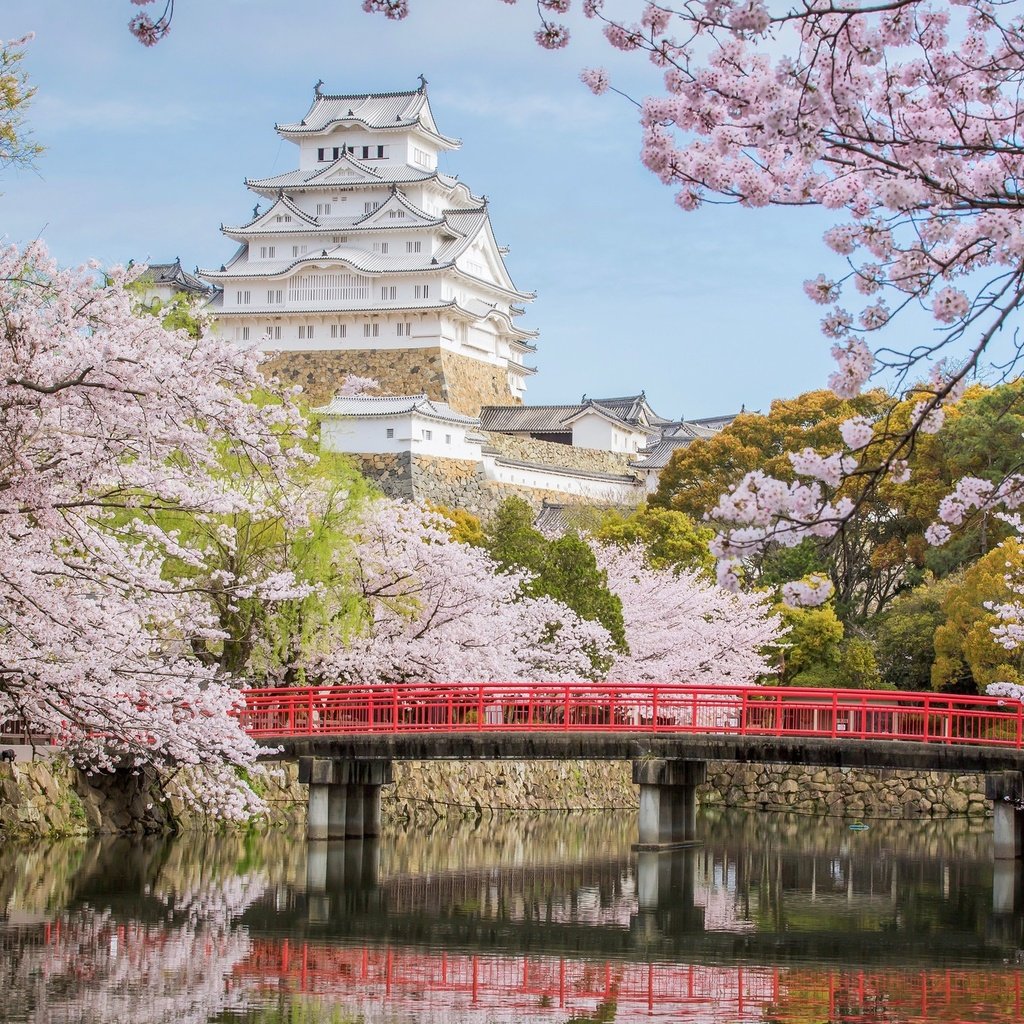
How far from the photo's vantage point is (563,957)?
51.6 feet

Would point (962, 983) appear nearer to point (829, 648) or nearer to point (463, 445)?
point (829, 648)

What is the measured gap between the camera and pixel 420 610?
2778cm

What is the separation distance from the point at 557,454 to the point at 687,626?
22148mm

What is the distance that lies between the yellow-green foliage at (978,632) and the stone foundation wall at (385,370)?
2461cm

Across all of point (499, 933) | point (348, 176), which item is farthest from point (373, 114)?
point (499, 933)

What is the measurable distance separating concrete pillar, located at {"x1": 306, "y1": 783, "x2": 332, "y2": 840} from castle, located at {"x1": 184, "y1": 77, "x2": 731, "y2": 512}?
2764 centimetres

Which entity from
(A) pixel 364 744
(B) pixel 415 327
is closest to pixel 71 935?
(A) pixel 364 744

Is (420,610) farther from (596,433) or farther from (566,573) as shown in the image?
(596,433)

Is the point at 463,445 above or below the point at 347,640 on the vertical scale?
above

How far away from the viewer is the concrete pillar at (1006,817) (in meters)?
24.0

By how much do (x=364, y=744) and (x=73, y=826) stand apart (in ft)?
13.3

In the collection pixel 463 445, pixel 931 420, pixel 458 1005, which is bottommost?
pixel 458 1005

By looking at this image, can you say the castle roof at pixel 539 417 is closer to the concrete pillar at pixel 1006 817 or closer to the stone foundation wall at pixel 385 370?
the stone foundation wall at pixel 385 370

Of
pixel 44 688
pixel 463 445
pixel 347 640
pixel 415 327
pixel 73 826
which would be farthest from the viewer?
pixel 415 327
